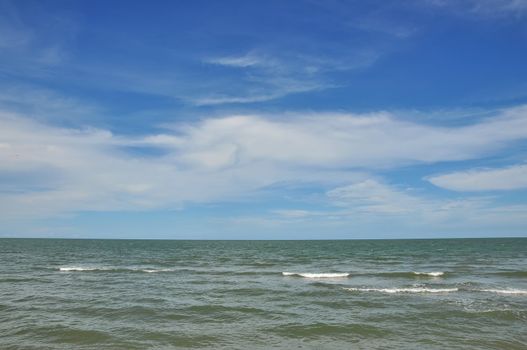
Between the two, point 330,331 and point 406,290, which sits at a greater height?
point 406,290

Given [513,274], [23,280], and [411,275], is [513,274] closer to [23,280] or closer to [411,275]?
[411,275]

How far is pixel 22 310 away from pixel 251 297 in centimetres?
1178

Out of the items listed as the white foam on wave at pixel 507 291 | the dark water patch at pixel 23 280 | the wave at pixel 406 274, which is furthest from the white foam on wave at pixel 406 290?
the dark water patch at pixel 23 280

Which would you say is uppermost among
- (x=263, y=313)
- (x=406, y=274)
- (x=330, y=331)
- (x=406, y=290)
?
(x=406, y=274)

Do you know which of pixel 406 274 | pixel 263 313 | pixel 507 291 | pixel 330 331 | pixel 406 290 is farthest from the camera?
pixel 406 274

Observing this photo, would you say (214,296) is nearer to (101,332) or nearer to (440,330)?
(101,332)

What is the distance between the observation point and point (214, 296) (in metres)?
25.2

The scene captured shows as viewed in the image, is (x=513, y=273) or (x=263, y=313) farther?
(x=513, y=273)

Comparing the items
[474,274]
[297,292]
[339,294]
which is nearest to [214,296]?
[297,292]

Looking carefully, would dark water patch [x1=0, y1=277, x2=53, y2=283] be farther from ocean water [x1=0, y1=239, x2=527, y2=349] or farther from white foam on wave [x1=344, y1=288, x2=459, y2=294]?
white foam on wave [x1=344, y1=288, x2=459, y2=294]

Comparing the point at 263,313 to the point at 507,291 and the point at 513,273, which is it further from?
the point at 513,273

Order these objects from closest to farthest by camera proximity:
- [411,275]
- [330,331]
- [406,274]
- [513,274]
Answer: [330,331], [411,275], [513,274], [406,274]

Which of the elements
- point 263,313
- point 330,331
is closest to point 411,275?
point 263,313

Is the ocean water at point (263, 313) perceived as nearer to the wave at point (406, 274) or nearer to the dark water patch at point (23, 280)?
the dark water patch at point (23, 280)
